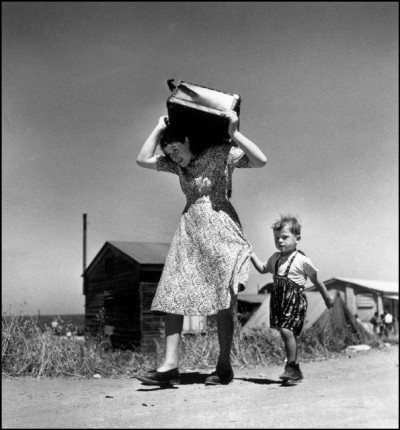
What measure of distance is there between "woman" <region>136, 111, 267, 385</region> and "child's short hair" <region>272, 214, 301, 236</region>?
506 millimetres

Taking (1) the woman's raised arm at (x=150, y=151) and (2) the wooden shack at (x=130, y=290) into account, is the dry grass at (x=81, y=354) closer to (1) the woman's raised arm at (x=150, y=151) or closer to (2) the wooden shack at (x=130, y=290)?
(1) the woman's raised arm at (x=150, y=151)

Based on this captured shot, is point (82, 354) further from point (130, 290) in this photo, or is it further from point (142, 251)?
point (142, 251)

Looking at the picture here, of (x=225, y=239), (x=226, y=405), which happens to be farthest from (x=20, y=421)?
(x=225, y=239)

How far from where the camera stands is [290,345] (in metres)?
3.02

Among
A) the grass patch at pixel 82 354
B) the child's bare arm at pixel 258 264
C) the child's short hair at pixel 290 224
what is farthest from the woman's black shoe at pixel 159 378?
the child's short hair at pixel 290 224

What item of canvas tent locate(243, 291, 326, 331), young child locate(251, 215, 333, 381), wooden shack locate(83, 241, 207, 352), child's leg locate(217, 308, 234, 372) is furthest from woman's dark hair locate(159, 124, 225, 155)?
wooden shack locate(83, 241, 207, 352)

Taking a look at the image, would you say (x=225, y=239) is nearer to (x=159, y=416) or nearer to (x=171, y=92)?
(x=171, y=92)

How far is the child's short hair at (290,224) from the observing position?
11.0 ft

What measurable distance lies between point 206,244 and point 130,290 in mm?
17877

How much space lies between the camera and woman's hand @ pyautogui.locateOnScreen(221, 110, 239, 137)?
2.78 metres

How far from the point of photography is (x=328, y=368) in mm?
3854

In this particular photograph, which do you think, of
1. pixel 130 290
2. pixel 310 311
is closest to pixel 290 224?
pixel 310 311

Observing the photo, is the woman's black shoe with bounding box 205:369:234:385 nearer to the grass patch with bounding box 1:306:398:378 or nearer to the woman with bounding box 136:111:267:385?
the woman with bounding box 136:111:267:385

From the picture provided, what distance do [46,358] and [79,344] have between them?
0.39 m
